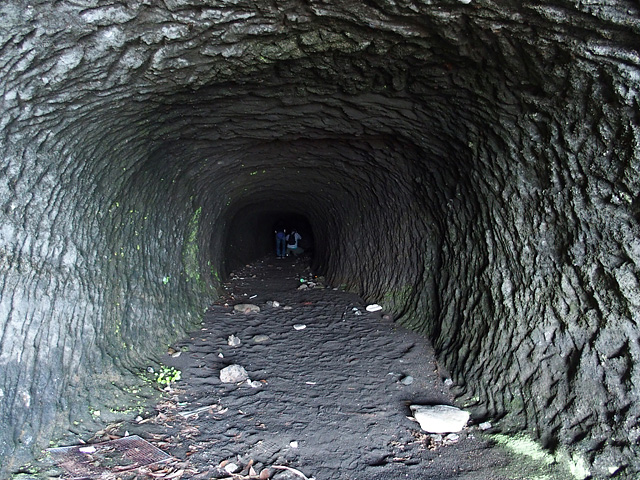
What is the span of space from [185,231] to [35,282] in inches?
146

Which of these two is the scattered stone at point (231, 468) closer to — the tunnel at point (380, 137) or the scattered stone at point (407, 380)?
the tunnel at point (380, 137)

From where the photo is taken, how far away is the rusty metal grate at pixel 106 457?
131 inches

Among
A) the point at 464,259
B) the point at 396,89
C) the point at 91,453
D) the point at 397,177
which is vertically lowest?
the point at 91,453

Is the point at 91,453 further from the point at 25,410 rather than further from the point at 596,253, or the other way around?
the point at 596,253

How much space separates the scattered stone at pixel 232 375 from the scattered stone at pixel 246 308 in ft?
9.93

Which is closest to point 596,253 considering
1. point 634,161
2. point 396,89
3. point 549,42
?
point 634,161

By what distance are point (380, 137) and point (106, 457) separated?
186 inches

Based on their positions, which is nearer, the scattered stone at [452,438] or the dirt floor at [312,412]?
the dirt floor at [312,412]

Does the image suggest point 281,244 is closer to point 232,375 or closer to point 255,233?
point 255,233

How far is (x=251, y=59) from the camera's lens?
395 cm

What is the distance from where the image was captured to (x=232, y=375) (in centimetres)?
517

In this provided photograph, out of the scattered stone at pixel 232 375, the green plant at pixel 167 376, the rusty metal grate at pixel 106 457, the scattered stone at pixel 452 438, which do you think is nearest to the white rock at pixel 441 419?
the scattered stone at pixel 452 438

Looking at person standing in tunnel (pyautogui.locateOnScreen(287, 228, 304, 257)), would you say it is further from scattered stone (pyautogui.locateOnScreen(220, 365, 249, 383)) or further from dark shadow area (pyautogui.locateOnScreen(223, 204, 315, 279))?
scattered stone (pyautogui.locateOnScreen(220, 365, 249, 383))

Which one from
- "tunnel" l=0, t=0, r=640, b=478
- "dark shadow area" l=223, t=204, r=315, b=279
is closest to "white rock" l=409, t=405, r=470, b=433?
"tunnel" l=0, t=0, r=640, b=478
